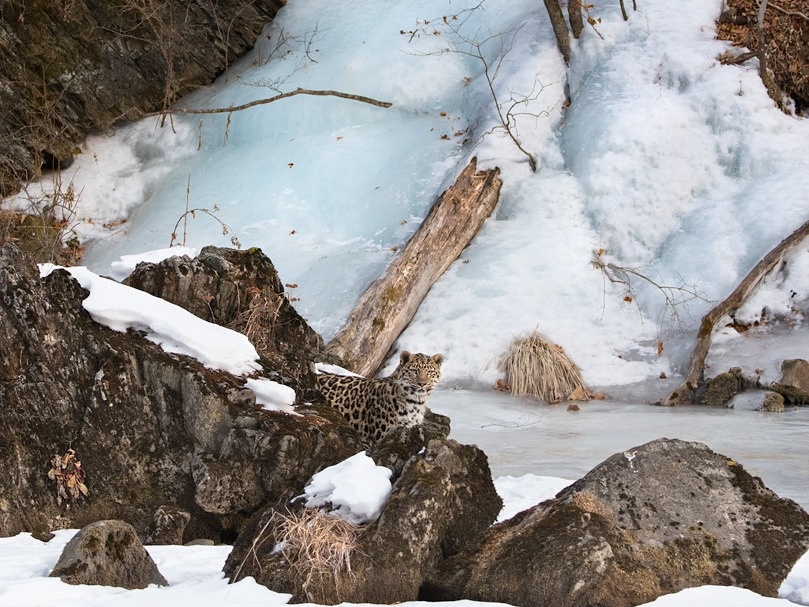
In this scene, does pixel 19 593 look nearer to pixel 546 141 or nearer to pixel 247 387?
pixel 247 387

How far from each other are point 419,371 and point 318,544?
4.07 metres

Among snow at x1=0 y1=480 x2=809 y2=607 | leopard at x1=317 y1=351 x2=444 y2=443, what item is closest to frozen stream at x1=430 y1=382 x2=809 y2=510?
leopard at x1=317 y1=351 x2=444 y2=443

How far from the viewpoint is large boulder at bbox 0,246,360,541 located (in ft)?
20.0

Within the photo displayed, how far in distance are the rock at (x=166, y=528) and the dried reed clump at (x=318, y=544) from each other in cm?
165

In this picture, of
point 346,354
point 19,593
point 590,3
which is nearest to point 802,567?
point 19,593

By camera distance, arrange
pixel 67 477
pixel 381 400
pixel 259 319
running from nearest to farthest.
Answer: pixel 67 477
pixel 259 319
pixel 381 400

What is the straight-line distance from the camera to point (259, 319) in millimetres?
7977

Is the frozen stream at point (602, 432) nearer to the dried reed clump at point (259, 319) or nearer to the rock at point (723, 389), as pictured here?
the rock at point (723, 389)

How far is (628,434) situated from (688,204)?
4.80 metres

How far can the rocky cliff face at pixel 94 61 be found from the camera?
14.8 metres

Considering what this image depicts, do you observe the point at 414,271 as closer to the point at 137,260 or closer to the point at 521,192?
the point at 521,192

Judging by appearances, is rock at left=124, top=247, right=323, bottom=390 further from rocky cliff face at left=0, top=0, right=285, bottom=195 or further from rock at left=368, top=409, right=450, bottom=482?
rocky cliff face at left=0, top=0, right=285, bottom=195

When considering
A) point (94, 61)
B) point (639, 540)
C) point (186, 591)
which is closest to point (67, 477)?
point (186, 591)

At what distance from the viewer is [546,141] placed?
14398 millimetres
